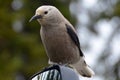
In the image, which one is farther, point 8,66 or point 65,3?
point 65,3

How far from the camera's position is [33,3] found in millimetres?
16828

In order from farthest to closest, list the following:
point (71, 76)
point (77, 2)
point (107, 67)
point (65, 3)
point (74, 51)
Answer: point (77, 2) < point (65, 3) < point (107, 67) < point (74, 51) < point (71, 76)

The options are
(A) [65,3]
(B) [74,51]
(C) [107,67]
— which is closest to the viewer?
(B) [74,51]

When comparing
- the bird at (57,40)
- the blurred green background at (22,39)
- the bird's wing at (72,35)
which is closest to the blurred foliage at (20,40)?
the blurred green background at (22,39)

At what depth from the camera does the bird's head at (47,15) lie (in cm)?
680

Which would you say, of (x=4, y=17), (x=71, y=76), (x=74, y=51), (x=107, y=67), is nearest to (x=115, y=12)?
(x=107, y=67)

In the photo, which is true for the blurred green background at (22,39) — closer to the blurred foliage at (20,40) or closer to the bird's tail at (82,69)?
the blurred foliage at (20,40)

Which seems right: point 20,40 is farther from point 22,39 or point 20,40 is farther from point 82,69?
point 82,69


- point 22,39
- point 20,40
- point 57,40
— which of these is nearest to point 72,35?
point 57,40

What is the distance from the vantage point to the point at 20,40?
15508mm

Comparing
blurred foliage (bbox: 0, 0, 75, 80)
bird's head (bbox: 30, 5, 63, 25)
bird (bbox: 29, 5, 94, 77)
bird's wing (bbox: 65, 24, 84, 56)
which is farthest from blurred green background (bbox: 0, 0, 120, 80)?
bird's head (bbox: 30, 5, 63, 25)

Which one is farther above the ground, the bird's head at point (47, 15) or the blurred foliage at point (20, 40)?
the bird's head at point (47, 15)

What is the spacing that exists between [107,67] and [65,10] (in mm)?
1962

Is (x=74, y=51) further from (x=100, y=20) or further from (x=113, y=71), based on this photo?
(x=100, y=20)
